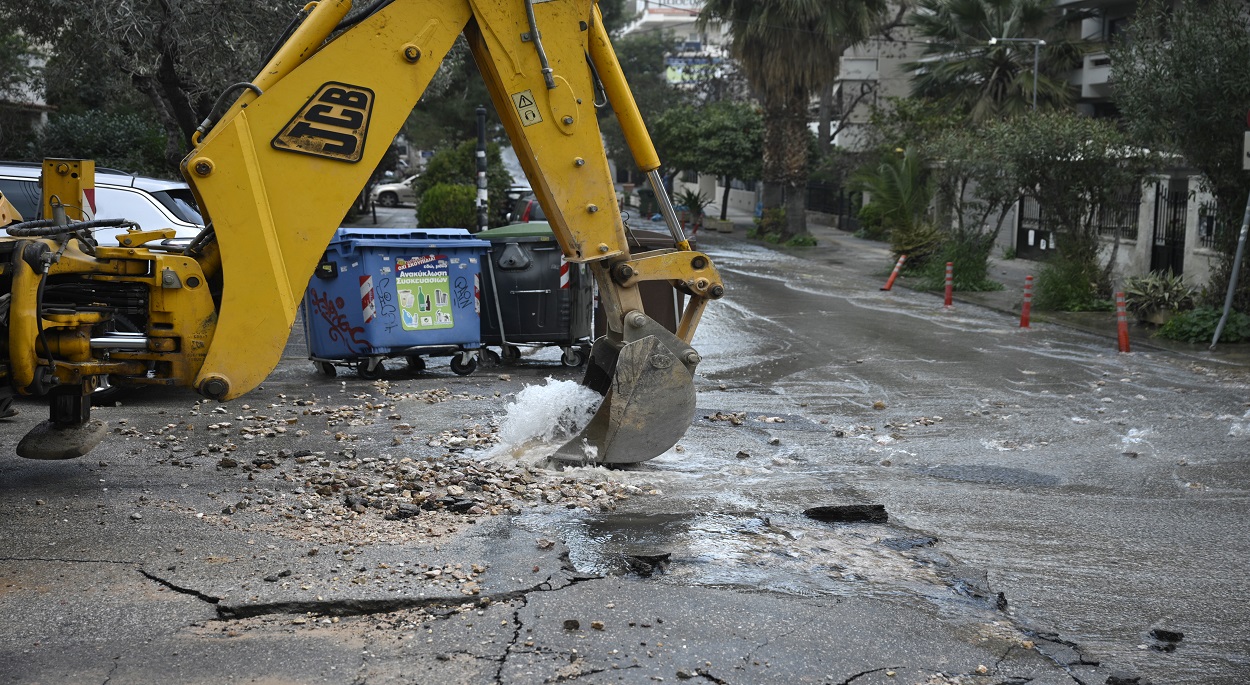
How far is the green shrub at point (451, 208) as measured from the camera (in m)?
25.6

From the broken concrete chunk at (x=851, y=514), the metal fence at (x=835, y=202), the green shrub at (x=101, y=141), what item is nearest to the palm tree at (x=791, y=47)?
the metal fence at (x=835, y=202)

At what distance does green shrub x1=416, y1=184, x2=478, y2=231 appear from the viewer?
2559cm

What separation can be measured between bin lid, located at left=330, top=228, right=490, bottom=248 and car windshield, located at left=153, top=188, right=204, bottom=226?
135 centimetres

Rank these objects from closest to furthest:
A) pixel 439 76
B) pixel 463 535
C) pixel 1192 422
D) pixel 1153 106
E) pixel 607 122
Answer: pixel 463 535 < pixel 1192 422 < pixel 1153 106 < pixel 439 76 < pixel 607 122

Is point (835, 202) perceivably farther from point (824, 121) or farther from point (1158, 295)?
point (1158, 295)

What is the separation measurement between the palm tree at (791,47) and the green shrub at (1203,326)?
17.9m

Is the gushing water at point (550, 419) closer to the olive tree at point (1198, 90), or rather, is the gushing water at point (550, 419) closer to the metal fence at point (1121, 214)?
the olive tree at point (1198, 90)

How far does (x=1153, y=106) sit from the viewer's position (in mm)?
16547

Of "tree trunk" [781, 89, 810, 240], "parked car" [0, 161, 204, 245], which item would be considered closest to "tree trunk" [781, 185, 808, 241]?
"tree trunk" [781, 89, 810, 240]

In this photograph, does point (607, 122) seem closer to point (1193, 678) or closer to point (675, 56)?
point (675, 56)

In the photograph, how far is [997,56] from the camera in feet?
109

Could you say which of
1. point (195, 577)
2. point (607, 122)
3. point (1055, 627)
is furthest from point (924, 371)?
point (607, 122)

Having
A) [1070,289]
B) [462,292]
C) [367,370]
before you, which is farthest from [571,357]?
[1070,289]

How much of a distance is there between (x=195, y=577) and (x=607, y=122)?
4974 cm
